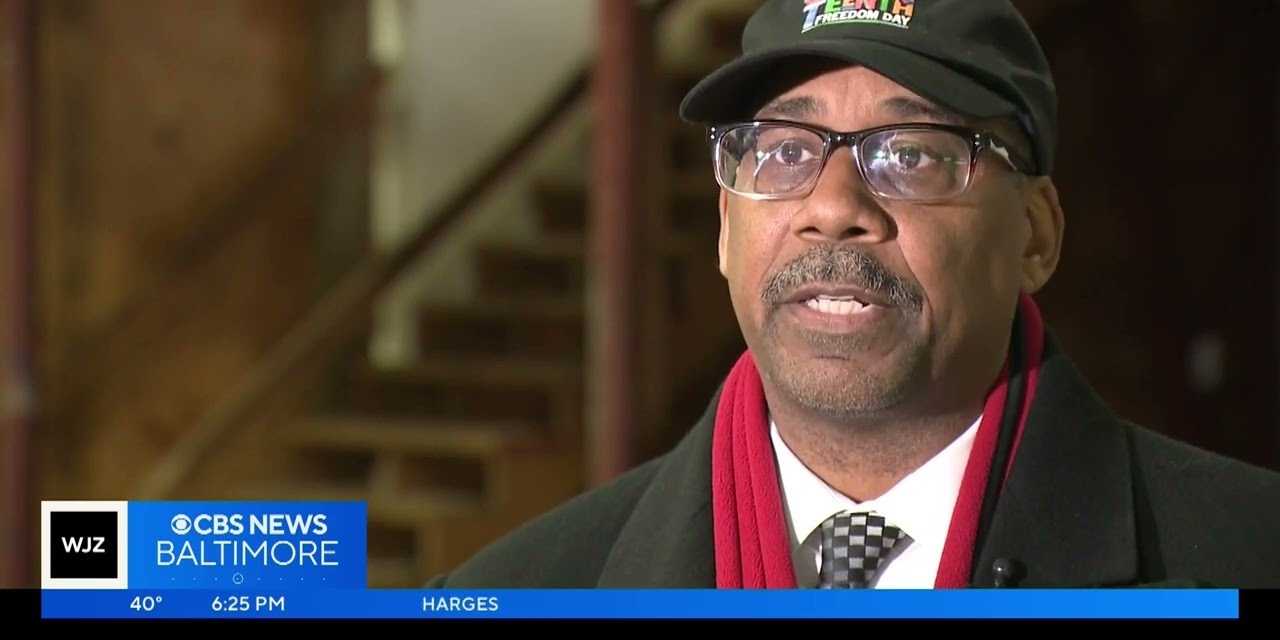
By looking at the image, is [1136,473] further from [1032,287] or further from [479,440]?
[479,440]

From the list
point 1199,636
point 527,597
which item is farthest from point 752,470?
point 1199,636

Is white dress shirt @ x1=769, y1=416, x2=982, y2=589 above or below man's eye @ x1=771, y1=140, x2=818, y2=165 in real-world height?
below

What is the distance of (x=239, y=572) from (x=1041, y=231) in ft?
2.05

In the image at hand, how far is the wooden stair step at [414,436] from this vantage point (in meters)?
2.47

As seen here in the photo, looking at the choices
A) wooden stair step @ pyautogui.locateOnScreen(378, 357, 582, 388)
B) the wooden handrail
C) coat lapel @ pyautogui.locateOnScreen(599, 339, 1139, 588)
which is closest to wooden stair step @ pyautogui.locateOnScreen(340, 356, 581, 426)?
wooden stair step @ pyautogui.locateOnScreen(378, 357, 582, 388)

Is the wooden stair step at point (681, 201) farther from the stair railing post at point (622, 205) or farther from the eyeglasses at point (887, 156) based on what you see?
the eyeglasses at point (887, 156)

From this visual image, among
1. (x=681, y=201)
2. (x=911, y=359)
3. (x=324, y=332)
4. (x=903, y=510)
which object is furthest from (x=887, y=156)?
(x=324, y=332)

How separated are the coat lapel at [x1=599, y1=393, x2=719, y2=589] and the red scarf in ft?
0.04

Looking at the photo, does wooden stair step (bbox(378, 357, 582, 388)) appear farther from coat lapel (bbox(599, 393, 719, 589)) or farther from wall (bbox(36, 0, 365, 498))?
coat lapel (bbox(599, 393, 719, 589))

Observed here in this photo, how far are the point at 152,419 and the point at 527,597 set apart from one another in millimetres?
2052

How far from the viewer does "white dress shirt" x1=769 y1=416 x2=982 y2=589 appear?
3.40ft

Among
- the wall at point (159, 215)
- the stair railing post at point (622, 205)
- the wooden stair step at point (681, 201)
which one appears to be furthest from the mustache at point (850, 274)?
the wall at point (159, 215)

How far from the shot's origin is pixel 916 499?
104 centimetres

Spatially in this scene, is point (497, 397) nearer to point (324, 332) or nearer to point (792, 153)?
point (324, 332)
